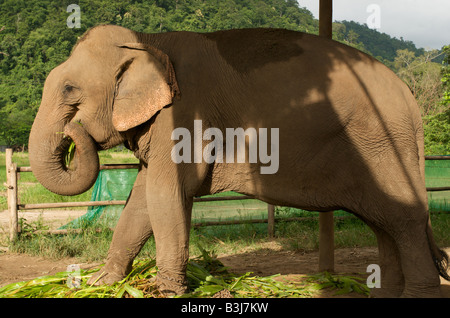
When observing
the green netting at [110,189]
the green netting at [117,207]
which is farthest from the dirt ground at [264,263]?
the green netting at [110,189]

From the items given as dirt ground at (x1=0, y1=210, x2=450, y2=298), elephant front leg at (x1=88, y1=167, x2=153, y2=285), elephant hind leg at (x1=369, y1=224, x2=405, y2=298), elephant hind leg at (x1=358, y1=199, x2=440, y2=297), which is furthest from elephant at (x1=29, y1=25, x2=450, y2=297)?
dirt ground at (x1=0, y1=210, x2=450, y2=298)

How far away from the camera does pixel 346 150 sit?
4.39 metres

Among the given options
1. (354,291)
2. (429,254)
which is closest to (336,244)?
(354,291)

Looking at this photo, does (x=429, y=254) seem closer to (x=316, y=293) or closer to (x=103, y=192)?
(x=316, y=293)

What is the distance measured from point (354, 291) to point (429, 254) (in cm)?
106

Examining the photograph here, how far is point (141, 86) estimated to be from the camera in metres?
4.48

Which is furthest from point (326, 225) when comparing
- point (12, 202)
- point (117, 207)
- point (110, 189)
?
point (12, 202)

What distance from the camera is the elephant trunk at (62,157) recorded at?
180 inches

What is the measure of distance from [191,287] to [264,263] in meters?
2.35

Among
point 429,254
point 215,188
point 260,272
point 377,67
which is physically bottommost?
point 260,272

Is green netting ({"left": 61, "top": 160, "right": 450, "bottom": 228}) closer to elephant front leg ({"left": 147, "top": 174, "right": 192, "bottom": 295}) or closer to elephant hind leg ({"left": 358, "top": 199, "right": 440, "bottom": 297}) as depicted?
elephant front leg ({"left": 147, "top": 174, "right": 192, "bottom": 295})

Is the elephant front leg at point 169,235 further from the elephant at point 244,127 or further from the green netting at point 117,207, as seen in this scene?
the green netting at point 117,207

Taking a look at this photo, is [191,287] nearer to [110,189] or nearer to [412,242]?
[412,242]
